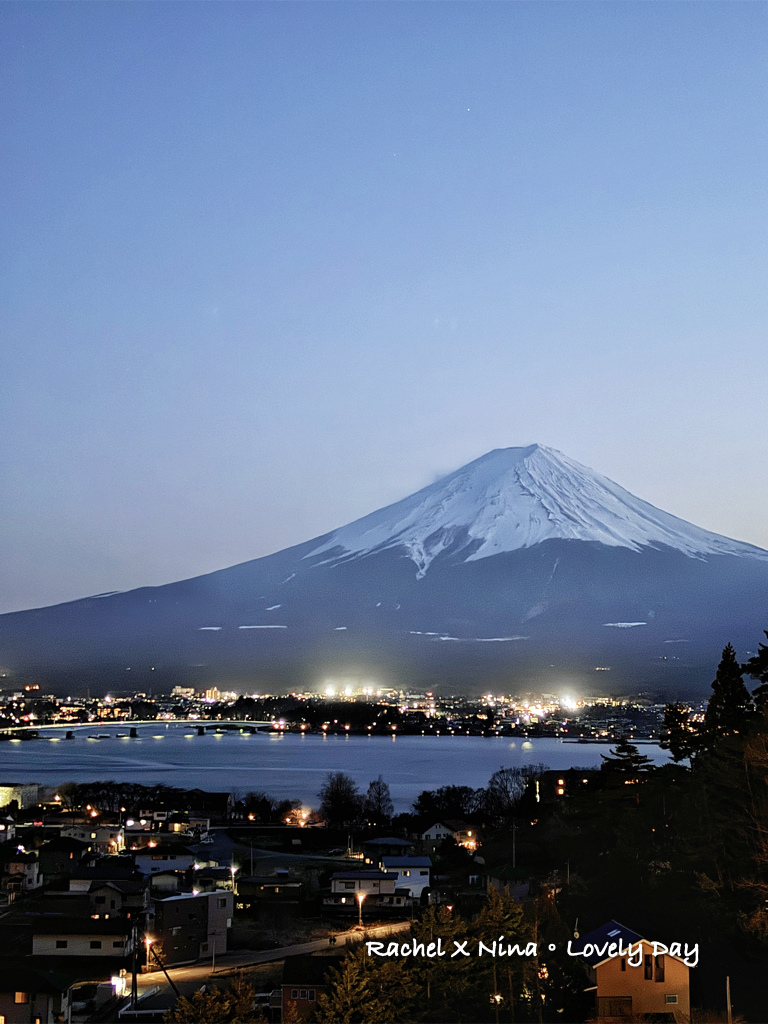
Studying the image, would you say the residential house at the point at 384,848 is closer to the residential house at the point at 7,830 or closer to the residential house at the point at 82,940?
the residential house at the point at 7,830

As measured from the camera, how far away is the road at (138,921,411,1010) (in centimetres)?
876

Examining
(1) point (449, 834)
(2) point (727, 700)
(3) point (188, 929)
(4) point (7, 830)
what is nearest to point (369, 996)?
(3) point (188, 929)

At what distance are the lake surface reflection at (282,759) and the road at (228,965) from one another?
46.2 feet

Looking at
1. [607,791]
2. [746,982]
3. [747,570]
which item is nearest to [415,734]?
[747,570]

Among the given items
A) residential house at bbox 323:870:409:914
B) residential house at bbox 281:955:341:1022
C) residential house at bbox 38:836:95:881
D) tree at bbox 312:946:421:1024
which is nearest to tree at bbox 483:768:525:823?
residential house at bbox 323:870:409:914

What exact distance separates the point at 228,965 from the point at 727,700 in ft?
18.5

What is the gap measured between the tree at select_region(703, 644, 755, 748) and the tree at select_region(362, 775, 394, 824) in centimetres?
1139

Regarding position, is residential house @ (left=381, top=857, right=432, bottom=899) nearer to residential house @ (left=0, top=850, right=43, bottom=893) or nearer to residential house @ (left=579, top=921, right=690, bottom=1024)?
residential house @ (left=0, top=850, right=43, bottom=893)

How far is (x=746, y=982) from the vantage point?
288 inches

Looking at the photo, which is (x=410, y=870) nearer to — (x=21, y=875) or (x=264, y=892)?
(x=264, y=892)

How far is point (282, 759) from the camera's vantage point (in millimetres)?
43344

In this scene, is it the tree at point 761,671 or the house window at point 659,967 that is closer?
the house window at point 659,967

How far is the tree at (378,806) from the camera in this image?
71.5 feet

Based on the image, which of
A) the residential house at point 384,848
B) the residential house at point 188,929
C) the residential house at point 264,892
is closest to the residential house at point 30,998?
the residential house at point 188,929
